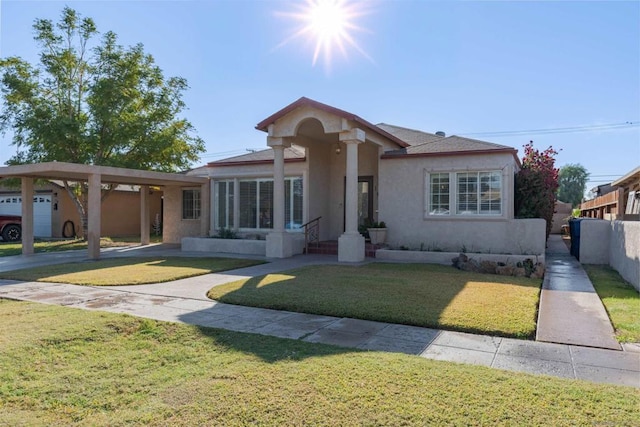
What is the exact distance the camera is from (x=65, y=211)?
25.1 metres

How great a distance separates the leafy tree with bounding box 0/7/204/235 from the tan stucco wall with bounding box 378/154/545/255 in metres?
12.5

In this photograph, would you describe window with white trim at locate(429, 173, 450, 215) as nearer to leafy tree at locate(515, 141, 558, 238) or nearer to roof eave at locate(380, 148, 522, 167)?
roof eave at locate(380, 148, 522, 167)

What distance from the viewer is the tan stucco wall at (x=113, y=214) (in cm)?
2497

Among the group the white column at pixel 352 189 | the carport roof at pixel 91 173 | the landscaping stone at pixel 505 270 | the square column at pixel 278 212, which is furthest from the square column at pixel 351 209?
the carport roof at pixel 91 173

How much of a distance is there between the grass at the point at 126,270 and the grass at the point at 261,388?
4661 millimetres

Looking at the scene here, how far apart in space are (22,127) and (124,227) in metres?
9.04

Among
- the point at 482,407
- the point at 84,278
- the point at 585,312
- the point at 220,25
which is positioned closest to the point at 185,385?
the point at 482,407

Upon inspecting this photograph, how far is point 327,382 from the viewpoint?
396 cm

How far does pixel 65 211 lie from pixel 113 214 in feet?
8.51

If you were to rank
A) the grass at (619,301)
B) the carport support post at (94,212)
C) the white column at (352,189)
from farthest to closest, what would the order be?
the carport support post at (94,212) → the white column at (352,189) → the grass at (619,301)

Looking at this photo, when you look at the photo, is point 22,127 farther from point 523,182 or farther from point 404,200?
point 523,182

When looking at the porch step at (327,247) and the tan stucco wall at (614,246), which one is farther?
the porch step at (327,247)

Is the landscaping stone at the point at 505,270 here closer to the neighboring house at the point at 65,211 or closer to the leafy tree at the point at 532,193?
the leafy tree at the point at 532,193

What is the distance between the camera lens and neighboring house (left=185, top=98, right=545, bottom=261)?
44.2 feet
